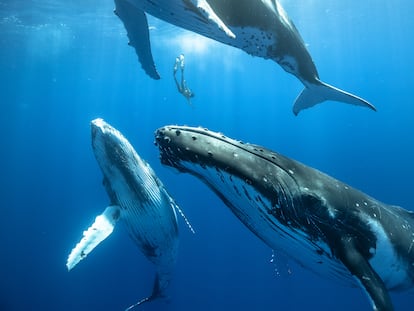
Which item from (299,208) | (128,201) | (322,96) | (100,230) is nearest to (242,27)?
(322,96)

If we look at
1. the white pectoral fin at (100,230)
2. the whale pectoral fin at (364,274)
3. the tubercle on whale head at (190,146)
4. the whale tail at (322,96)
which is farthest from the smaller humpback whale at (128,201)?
the whale tail at (322,96)

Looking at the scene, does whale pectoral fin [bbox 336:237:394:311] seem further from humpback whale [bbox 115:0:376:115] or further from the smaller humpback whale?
the smaller humpback whale

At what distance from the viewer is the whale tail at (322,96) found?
888 centimetres

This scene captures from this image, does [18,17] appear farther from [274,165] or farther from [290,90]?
[290,90]

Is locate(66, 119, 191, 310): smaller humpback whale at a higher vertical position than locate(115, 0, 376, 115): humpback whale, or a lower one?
lower

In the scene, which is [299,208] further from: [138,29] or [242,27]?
[138,29]

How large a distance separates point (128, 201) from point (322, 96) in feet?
18.5

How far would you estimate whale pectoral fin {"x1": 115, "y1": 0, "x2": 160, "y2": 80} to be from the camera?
748 cm

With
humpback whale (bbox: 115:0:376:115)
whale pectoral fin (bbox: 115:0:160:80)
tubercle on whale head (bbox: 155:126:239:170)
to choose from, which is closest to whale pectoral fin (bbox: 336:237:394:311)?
tubercle on whale head (bbox: 155:126:239:170)

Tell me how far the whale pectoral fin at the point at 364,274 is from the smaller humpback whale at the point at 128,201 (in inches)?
169

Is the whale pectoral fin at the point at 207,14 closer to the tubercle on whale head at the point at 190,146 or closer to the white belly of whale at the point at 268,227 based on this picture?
the tubercle on whale head at the point at 190,146

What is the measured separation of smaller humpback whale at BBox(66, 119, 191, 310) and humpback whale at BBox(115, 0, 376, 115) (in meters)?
1.92

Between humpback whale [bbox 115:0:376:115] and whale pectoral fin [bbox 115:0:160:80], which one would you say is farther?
whale pectoral fin [bbox 115:0:160:80]

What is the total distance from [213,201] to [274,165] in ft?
111
